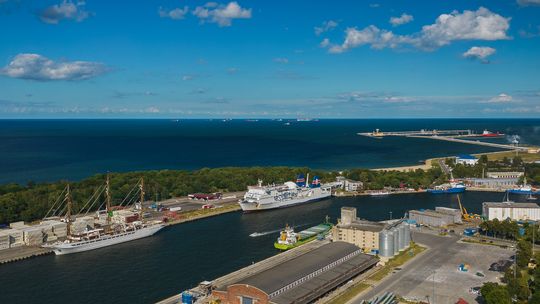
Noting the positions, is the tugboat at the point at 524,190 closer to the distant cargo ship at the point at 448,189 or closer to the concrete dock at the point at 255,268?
the distant cargo ship at the point at 448,189

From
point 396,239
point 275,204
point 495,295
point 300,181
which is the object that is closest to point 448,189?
point 300,181

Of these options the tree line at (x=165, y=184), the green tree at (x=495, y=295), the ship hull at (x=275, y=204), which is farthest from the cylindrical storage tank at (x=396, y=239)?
the tree line at (x=165, y=184)

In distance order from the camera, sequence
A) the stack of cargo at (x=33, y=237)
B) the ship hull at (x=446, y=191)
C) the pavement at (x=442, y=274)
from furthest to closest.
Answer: the ship hull at (x=446, y=191) → the stack of cargo at (x=33, y=237) → the pavement at (x=442, y=274)

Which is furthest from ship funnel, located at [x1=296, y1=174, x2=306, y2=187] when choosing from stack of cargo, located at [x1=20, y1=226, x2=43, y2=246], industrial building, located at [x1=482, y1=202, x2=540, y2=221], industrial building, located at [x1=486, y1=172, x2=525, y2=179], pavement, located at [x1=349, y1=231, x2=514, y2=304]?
stack of cargo, located at [x1=20, y1=226, x2=43, y2=246]

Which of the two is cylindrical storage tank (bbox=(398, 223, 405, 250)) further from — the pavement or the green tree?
the green tree

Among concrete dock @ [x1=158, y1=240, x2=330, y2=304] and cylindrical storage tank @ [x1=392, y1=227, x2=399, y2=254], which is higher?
cylindrical storage tank @ [x1=392, y1=227, x2=399, y2=254]

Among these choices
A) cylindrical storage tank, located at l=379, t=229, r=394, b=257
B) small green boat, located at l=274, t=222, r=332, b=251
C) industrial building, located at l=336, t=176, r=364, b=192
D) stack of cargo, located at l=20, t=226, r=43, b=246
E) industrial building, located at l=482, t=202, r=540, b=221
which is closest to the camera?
cylindrical storage tank, located at l=379, t=229, r=394, b=257

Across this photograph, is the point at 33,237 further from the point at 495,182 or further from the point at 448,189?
the point at 495,182
